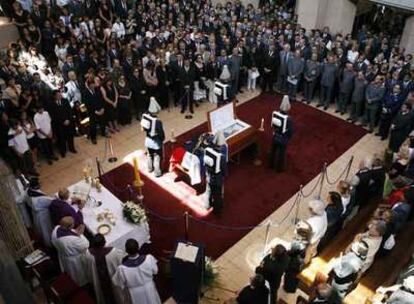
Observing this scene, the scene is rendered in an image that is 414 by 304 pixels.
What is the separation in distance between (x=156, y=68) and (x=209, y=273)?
6.03 metres

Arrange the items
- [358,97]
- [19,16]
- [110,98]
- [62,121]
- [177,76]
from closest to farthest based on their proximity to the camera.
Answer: [62,121] → [110,98] → [358,97] → [177,76] → [19,16]

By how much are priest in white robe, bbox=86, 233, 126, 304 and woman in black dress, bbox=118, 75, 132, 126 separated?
5111mm

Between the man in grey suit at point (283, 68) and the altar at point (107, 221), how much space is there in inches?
267

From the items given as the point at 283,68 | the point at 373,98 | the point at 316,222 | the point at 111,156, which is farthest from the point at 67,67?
the point at 373,98

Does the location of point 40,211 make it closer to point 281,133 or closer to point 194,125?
point 281,133

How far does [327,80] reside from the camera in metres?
11.4

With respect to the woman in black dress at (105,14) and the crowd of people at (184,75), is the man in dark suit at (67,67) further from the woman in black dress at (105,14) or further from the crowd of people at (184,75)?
the woman in black dress at (105,14)

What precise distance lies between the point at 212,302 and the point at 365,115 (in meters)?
6.81

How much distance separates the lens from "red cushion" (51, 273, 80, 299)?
224 inches

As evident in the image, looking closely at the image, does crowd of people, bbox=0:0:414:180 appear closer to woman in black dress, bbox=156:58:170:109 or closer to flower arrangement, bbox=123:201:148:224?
woman in black dress, bbox=156:58:170:109

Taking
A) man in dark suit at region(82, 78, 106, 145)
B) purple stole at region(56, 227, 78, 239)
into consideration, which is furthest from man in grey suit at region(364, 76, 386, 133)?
purple stole at region(56, 227, 78, 239)

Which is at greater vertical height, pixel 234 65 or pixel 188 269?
pixel 234 65

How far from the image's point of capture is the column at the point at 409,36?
1340 cm

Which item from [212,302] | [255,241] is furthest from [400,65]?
[212,302]
